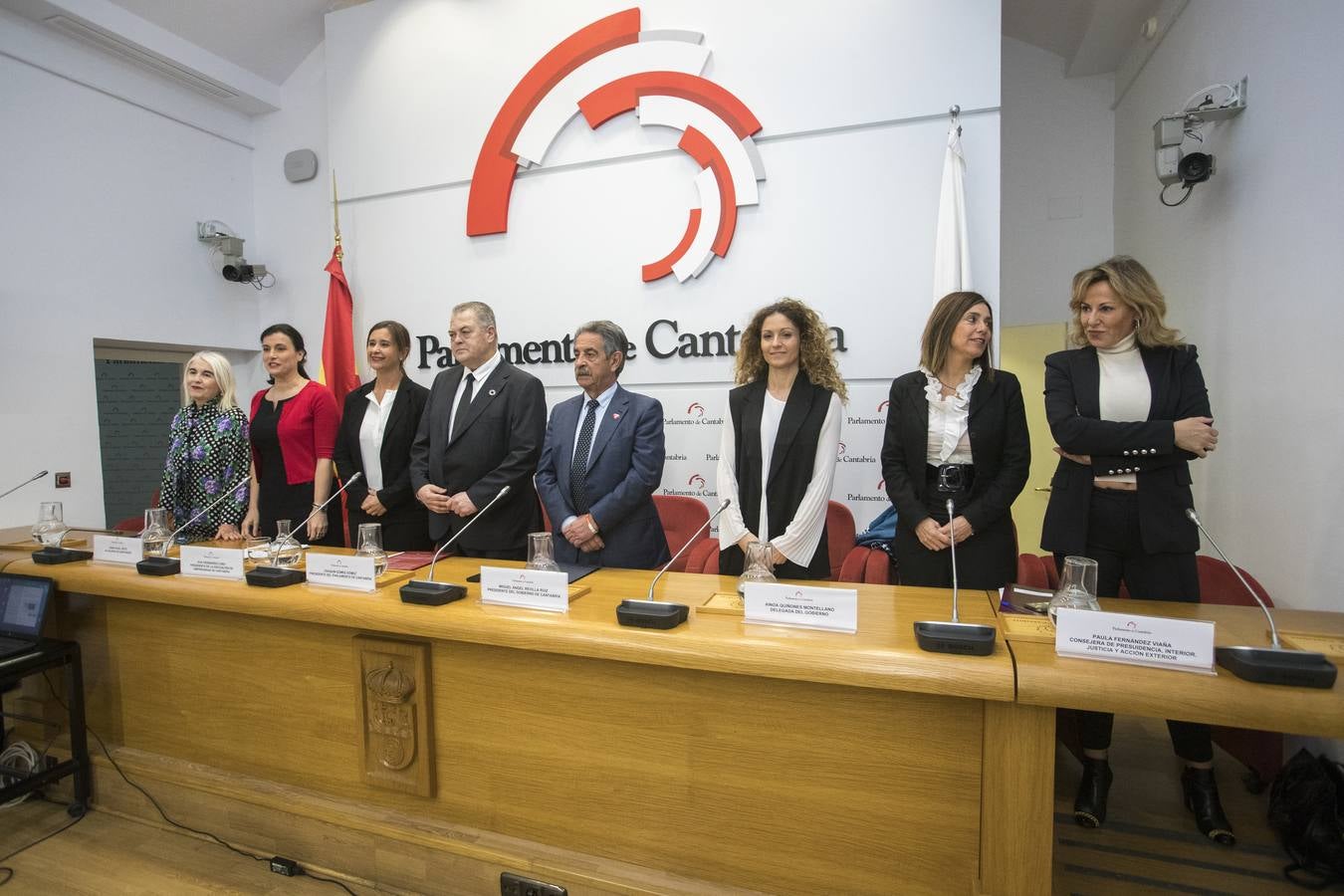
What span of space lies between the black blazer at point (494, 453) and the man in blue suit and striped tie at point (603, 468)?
4.1 inches

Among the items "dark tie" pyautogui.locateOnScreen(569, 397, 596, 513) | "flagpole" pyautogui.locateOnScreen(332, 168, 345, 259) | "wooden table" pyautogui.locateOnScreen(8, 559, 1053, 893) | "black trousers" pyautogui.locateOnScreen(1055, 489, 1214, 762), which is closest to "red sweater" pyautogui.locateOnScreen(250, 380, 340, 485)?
"wooden table" pyautogui.locateOnScreen(8, 559, 1053, 893)

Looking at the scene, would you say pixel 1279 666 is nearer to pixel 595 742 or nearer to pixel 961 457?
pixel 961 457

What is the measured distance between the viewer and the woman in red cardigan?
276 centimetres

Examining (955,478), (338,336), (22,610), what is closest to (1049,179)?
(955,478)

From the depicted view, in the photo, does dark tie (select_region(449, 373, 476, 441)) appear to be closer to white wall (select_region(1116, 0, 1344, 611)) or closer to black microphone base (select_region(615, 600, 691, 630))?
black microphone base (select_region(615, 600, 691, 630))

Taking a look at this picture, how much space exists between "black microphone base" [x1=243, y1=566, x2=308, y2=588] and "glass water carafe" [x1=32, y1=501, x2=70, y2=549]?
39.2 inches

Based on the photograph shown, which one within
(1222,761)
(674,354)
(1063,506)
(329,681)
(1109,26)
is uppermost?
(1109,26)

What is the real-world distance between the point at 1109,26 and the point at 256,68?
5.36 metres

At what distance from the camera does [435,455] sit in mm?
2543

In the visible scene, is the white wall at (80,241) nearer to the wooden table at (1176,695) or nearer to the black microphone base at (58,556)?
the black microphone base at (58,556)

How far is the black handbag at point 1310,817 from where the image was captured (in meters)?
1.59

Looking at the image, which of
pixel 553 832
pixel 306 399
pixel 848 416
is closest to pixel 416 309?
pixel 306 399

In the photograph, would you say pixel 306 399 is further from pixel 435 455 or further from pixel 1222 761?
pixel 1222 761

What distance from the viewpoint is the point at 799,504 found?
2.09 meters
